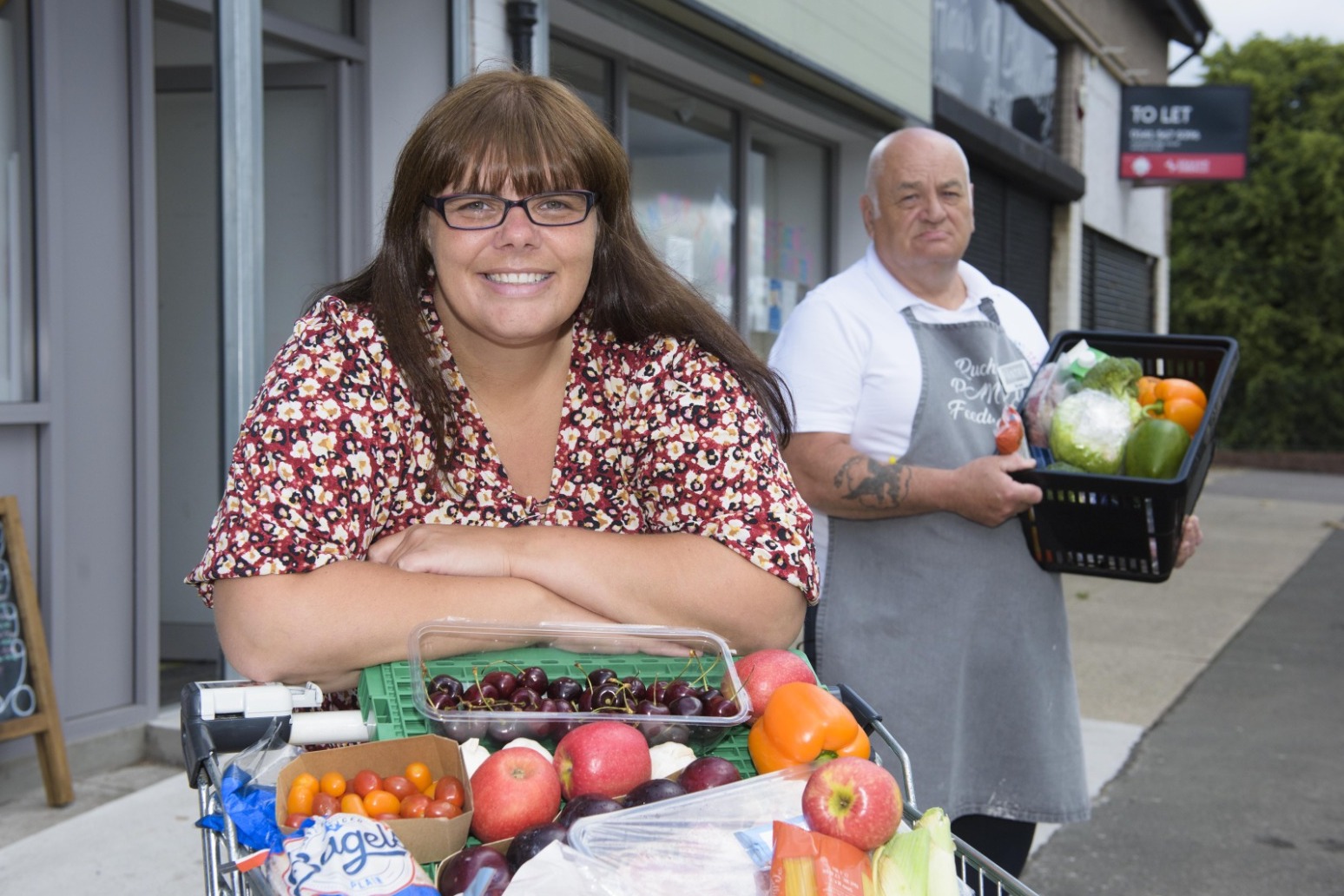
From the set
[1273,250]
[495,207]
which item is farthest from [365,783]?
[1273,250]

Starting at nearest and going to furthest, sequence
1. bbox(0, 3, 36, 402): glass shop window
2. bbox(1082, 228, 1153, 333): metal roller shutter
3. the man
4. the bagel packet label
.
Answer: the bagel packet label
the man
bbox(0, 3, 36, 402): glass shop window
bbox(1082, 228, 1153, 333): metal roller shutter

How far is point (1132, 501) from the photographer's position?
113 inches

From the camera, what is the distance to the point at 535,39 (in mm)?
5219

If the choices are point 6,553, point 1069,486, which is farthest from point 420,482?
point 6,553

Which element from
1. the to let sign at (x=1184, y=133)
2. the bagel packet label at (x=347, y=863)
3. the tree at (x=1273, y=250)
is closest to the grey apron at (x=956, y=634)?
the bagel packet label at (x=347, y=863)

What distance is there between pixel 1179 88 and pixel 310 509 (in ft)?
50.4

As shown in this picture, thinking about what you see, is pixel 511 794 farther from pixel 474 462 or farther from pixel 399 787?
pixel 474 462

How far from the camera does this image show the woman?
72.2 inches

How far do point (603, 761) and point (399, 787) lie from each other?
0.23m

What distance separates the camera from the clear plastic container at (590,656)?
1656 mm

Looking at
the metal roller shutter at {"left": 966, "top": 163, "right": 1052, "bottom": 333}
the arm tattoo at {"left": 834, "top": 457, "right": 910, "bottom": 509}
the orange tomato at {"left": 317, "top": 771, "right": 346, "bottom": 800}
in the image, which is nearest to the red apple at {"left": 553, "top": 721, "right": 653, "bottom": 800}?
the orange tomato at {"left": 317, "top": 771, "right": 346, "bottom": 800}

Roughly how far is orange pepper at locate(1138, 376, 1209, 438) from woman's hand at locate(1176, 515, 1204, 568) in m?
0.24

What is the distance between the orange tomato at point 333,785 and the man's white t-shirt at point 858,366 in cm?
184

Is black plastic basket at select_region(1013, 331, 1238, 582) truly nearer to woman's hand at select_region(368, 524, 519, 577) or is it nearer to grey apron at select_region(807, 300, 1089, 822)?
grey apron at select_region(807, 300, 1089, 822)
